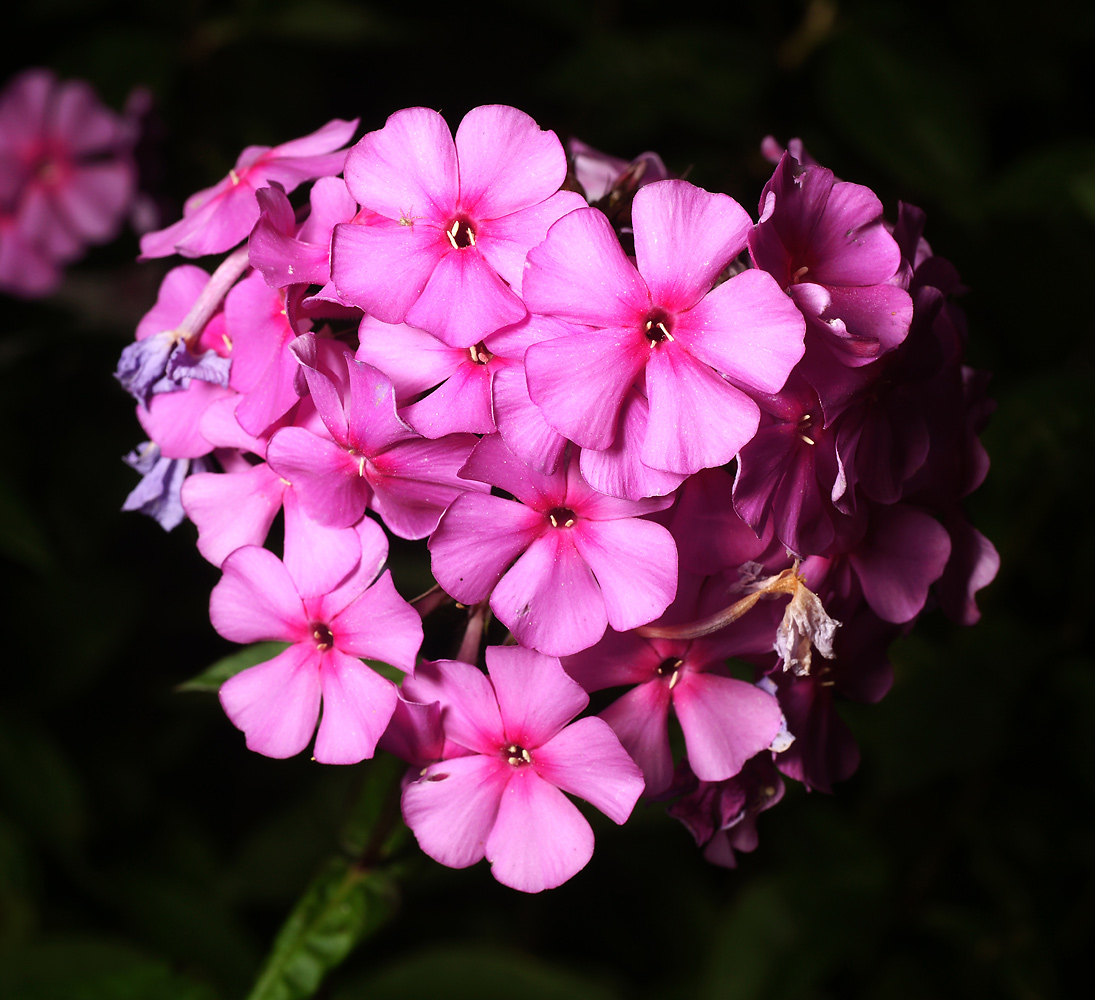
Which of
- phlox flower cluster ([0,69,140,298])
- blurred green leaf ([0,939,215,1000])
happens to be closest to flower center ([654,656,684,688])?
blurred green leaf ([0,939,215,1000])

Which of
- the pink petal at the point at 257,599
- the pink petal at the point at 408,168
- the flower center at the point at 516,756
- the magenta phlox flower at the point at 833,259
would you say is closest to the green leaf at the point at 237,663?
the pink petal at the point at 257,599

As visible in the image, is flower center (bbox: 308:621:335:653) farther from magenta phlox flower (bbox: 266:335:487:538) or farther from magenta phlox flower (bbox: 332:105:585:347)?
magenta phlox flower (bbox: 332:105:585:347)

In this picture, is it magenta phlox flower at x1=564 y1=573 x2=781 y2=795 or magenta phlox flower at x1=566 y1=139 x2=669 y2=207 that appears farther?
magenta phlox flower at x1=566 y1=139 x2=669 y2=207

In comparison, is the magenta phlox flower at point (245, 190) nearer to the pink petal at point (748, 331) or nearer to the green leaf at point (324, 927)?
the pink petal at point (748, 331)

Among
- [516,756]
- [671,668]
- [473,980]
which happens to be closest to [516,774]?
[516,756]

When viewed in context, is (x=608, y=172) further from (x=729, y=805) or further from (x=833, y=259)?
(x=729, y=805)

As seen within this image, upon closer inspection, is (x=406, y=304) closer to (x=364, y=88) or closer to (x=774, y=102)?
(x=774, y=102)
